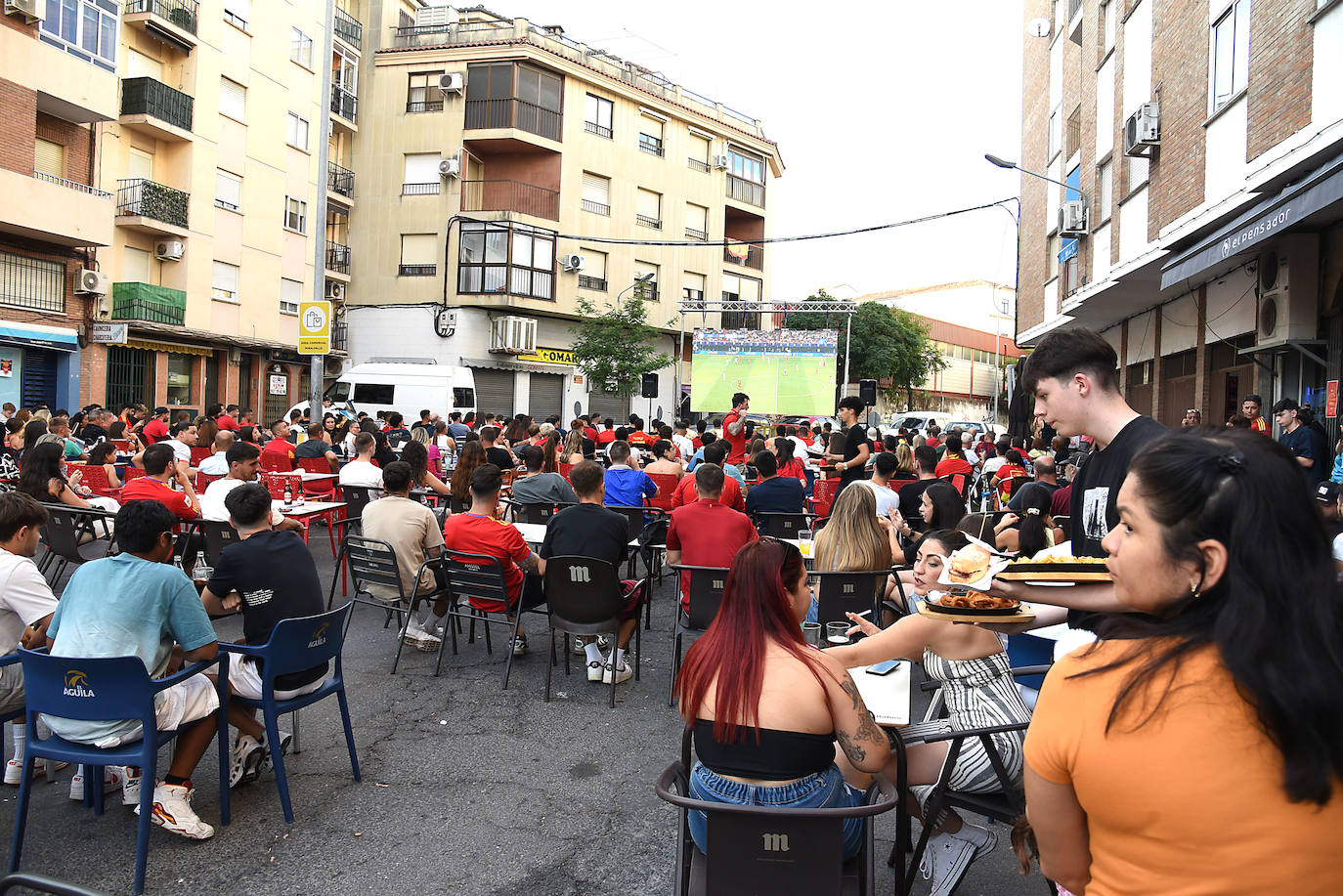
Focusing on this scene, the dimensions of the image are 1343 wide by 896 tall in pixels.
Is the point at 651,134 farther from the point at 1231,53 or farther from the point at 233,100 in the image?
the point at 1231,53

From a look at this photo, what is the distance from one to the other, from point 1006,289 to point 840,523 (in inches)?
3045

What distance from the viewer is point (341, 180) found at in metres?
31.5

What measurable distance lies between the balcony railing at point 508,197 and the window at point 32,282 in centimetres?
1307

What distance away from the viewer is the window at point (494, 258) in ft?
100

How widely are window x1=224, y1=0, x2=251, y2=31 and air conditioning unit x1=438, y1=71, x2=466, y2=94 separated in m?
6.17

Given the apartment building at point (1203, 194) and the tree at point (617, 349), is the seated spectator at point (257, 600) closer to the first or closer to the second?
the apartment building at point (1203, 194)

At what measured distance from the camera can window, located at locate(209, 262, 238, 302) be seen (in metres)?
25.6

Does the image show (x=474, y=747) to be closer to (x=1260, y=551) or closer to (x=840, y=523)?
(x=840, y=523)

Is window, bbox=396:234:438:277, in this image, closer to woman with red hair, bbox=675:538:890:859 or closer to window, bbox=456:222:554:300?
window, bbox=456:222:554:300

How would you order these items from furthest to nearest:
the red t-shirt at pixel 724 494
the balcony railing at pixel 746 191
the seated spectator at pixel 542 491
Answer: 1. the balcony railing at pixel 746 191
2. the seated spectator at pixel 542 491
3. the red t-shirt at pixel 724 494

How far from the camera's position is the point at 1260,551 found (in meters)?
1.44

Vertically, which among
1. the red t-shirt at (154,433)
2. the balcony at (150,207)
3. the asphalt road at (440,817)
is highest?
the balcony at (150,207)

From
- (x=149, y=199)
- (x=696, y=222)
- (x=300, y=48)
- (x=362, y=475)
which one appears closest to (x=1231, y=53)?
(x=362, y=475)

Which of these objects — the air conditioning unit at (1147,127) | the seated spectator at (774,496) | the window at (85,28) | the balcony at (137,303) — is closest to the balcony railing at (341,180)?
the balcony at (137,303)
